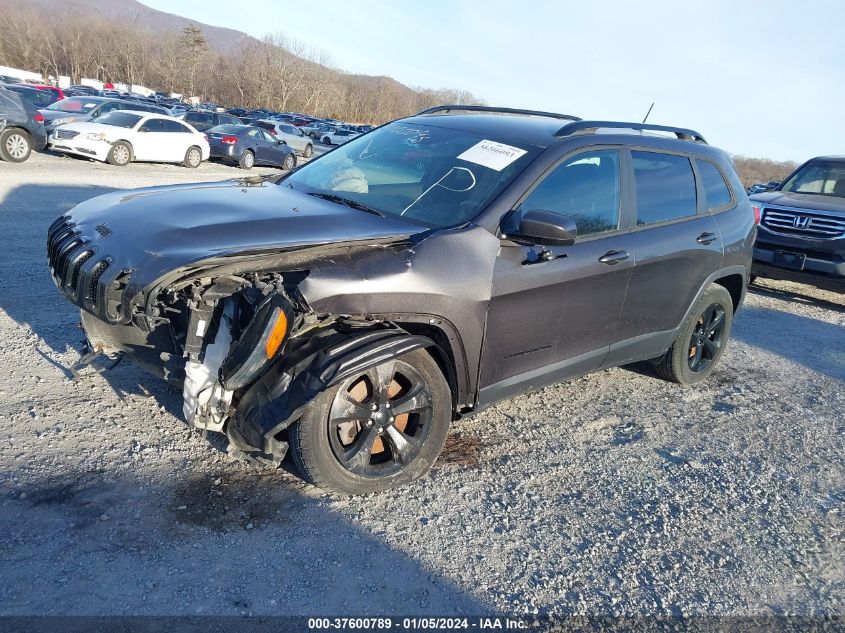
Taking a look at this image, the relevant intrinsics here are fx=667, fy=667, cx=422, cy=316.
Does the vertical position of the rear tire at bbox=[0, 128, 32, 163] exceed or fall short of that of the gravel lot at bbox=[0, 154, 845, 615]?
it exceeds it

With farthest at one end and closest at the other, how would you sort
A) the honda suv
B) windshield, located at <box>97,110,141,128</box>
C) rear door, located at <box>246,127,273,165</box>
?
rear door, located at <box>246,127,273,165</box> → windshield, located at <box>97,110,141,128</box> → the honda suv

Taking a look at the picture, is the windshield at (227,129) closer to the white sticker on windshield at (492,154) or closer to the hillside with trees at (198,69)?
the white sticker on windshield at (492,154)

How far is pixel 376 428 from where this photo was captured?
10.9 feet

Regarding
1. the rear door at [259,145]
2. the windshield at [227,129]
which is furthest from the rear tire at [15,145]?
the rear door at [259,145]

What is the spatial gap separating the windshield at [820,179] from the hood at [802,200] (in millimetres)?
211

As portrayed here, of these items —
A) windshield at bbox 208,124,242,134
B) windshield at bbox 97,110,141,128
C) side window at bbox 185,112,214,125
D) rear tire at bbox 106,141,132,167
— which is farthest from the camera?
side window at bbox 185,112,214,125

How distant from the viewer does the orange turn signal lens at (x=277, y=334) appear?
2.91 m

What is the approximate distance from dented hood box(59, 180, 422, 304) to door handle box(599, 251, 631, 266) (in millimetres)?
1269

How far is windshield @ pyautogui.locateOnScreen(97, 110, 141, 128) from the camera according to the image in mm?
17422

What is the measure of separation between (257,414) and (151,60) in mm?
97517

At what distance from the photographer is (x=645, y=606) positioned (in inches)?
113

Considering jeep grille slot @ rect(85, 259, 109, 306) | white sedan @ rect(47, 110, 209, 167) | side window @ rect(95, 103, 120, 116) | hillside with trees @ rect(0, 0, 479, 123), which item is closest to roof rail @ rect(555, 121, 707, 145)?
jeep grille slot @ rect(85, 259, 109, 306)

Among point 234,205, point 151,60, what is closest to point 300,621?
point 234,205

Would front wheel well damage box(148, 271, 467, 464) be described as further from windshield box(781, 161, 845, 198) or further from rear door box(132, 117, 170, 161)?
rear door box(132, 117, 170, 161)
